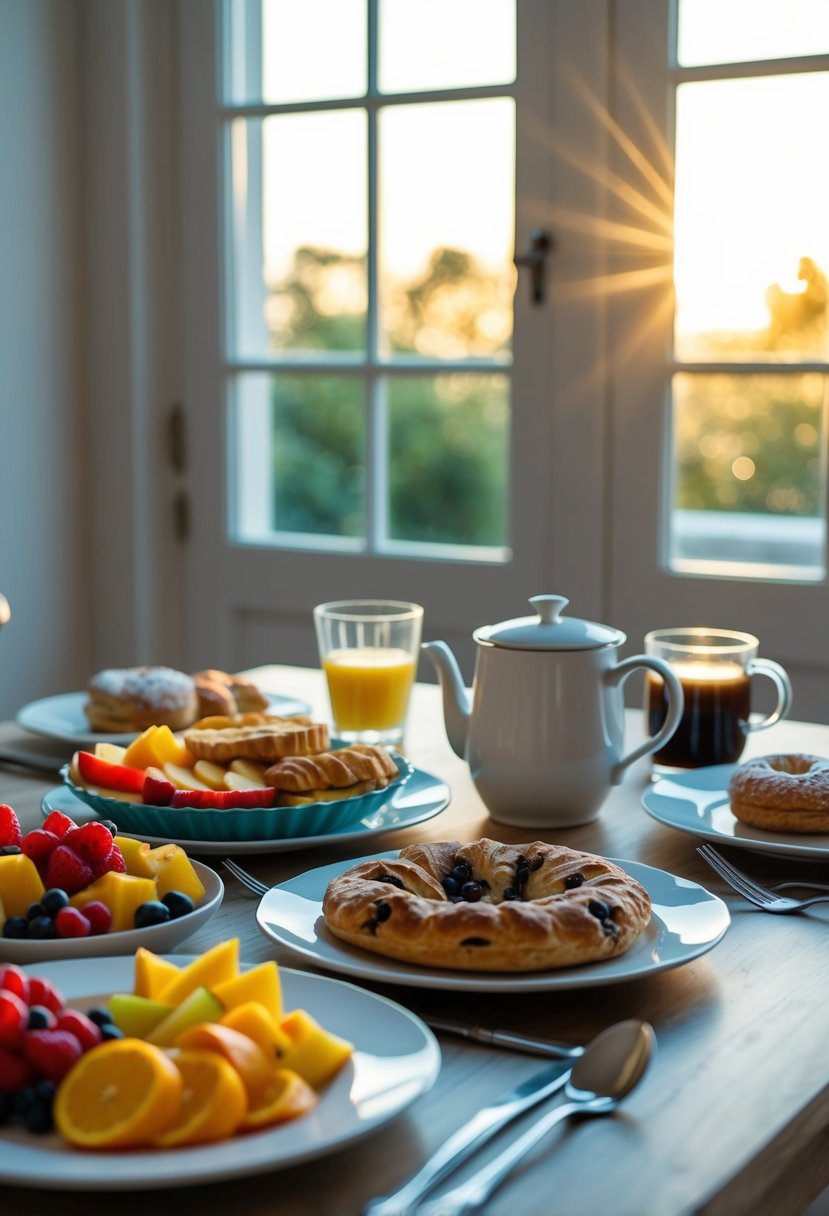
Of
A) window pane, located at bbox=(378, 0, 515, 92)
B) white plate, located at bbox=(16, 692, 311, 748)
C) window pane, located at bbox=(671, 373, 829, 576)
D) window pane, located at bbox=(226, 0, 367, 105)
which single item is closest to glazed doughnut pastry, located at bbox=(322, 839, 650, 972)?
white plate, located at bbox=(16, 692, 311, 748)

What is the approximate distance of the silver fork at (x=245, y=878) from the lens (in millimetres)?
977

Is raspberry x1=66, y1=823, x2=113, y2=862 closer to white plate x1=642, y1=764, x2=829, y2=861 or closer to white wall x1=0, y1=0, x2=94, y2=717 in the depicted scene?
white plate x1=642, y1=764, x2=829, y2=861

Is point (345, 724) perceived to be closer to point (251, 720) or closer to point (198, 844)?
point (251, 720)

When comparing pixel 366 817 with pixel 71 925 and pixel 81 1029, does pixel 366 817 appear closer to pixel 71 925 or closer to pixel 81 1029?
pixel 71 925

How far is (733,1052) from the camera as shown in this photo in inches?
28.6

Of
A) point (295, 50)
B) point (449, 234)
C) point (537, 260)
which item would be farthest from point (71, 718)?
point (449, 234)

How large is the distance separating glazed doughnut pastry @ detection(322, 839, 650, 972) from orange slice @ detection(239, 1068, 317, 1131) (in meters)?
0.17

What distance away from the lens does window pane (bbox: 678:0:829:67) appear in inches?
87.4

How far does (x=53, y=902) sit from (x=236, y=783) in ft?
0.99

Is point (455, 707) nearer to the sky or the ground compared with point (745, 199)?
nearer to the ground

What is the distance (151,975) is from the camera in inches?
26.4

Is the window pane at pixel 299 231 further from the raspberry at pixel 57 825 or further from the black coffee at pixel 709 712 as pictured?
the raspberry at pixel 57 825

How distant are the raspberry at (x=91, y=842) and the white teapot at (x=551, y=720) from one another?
0.39 meters

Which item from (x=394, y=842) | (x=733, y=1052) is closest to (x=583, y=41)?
(x=394, y=842)
